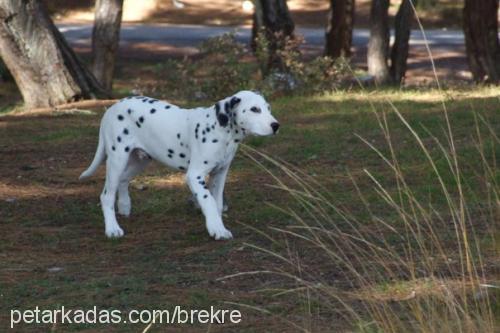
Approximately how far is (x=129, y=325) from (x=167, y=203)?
3.43 metres

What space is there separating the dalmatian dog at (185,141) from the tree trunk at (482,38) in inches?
497

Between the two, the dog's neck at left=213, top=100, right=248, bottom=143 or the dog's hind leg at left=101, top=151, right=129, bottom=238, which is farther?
the dog's hind leg at left=101, top=151, right=129, bottom=238

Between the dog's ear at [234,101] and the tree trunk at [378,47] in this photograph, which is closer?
the dog's ear at [234,101]

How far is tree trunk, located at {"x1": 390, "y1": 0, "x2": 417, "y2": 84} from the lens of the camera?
22.0 m

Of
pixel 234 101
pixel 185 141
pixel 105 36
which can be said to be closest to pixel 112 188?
pixel 185 141

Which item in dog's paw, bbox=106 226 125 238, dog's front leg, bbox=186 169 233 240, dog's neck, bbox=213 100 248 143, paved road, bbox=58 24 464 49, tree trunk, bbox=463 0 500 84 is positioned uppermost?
dog's neck, bbox=213 100 248 143

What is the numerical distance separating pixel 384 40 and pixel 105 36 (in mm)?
6288

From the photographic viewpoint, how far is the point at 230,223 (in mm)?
8758

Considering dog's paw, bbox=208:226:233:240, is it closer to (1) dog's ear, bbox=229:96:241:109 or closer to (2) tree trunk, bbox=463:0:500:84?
(1) dog's ear, bbox=229:96:241:109

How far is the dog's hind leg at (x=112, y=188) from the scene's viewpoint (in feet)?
27.9

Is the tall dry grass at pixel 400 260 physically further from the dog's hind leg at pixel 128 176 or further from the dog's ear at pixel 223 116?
the dog's hind leg at pixel 128 176

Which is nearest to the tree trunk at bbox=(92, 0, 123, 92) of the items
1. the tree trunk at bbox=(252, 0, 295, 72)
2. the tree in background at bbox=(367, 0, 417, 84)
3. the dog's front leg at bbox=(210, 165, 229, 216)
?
the tree trunk at bbox=(252, 0, 295, 72)

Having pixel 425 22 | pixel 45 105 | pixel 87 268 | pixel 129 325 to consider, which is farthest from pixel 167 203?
pixel 425 22

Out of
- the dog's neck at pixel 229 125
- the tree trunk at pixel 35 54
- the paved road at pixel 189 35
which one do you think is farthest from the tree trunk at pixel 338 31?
the dog's neck at pixel 229 125
